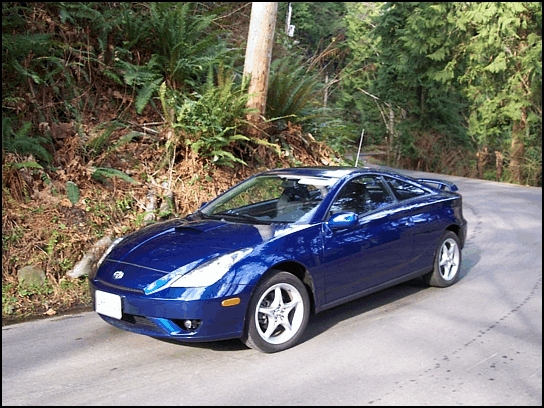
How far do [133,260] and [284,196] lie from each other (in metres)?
1.67

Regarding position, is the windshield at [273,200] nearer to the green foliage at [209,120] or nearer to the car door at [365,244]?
the car door at [365,244]

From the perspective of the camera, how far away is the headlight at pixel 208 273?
479 centimetres

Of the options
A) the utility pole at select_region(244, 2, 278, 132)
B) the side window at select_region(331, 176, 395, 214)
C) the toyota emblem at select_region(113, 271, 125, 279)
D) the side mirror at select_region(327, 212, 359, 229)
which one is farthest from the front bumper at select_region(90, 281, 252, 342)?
the utility pole at select_region(244, 2, 278, 132)

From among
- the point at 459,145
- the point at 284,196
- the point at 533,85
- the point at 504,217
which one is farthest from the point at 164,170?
the point at 459,145

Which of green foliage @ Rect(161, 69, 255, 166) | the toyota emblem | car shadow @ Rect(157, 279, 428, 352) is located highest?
green foliage @ Rect(161, 69, 255, 166)

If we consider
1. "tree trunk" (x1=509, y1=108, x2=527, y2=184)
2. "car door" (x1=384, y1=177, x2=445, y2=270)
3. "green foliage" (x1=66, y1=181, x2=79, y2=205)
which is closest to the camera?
"car door" (x1=384, y1=177, x2=445, y2=270)

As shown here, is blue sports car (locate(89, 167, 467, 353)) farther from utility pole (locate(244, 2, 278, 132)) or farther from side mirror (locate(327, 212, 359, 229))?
utility pole (locate(244, 2, 278, 132))

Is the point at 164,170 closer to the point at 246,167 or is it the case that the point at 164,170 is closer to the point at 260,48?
the point at 246,167

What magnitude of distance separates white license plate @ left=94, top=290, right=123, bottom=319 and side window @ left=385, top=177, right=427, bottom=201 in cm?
316

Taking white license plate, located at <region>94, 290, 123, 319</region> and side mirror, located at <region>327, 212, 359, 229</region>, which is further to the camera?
side mirror, located at <region>327, 212, 359, 229</region>

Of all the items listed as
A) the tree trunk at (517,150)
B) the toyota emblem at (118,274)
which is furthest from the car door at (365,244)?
the tree trunk at (517,150)

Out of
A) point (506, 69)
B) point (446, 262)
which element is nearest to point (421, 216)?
point (446, 262)

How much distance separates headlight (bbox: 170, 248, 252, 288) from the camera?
4793mm

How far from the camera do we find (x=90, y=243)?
7629mm
